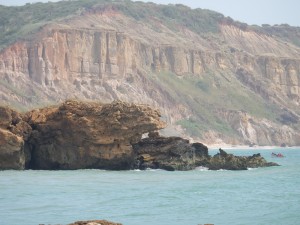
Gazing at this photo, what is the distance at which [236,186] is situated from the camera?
40.9m

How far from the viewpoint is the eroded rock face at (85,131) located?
49.2 metres

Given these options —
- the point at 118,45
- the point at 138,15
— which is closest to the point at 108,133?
the point at 118,45

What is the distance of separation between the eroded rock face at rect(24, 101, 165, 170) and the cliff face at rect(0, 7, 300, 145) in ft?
248

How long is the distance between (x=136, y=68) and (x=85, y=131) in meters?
110

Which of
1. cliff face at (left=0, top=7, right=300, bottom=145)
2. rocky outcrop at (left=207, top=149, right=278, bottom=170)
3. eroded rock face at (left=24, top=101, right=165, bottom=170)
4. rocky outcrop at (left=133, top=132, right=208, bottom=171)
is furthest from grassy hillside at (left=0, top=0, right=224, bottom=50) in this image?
eroded rock face at (left=24, top=101, right=165, bottom=170)

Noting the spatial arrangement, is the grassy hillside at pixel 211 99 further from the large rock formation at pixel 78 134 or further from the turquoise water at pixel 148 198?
the turquoise water at pixel 148 198

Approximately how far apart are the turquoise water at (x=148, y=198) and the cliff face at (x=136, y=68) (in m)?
81.6

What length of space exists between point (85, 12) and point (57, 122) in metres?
131

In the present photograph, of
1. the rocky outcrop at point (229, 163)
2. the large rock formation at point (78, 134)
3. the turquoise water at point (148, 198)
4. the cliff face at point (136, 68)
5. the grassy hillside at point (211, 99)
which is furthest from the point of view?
the grassy hillside at point (211, 99)

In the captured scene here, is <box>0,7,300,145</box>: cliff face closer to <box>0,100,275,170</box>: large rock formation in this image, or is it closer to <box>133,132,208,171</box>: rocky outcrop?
<box>133,132,208,171</box>: rocky outcrop

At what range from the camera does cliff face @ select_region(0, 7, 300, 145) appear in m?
142

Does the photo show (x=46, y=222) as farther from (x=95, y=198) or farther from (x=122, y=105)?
(x=122, y=105)

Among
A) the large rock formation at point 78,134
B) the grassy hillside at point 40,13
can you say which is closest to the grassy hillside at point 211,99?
the grassy hillside at point 40,13

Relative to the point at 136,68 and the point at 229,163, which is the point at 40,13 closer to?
the point at 136,68
